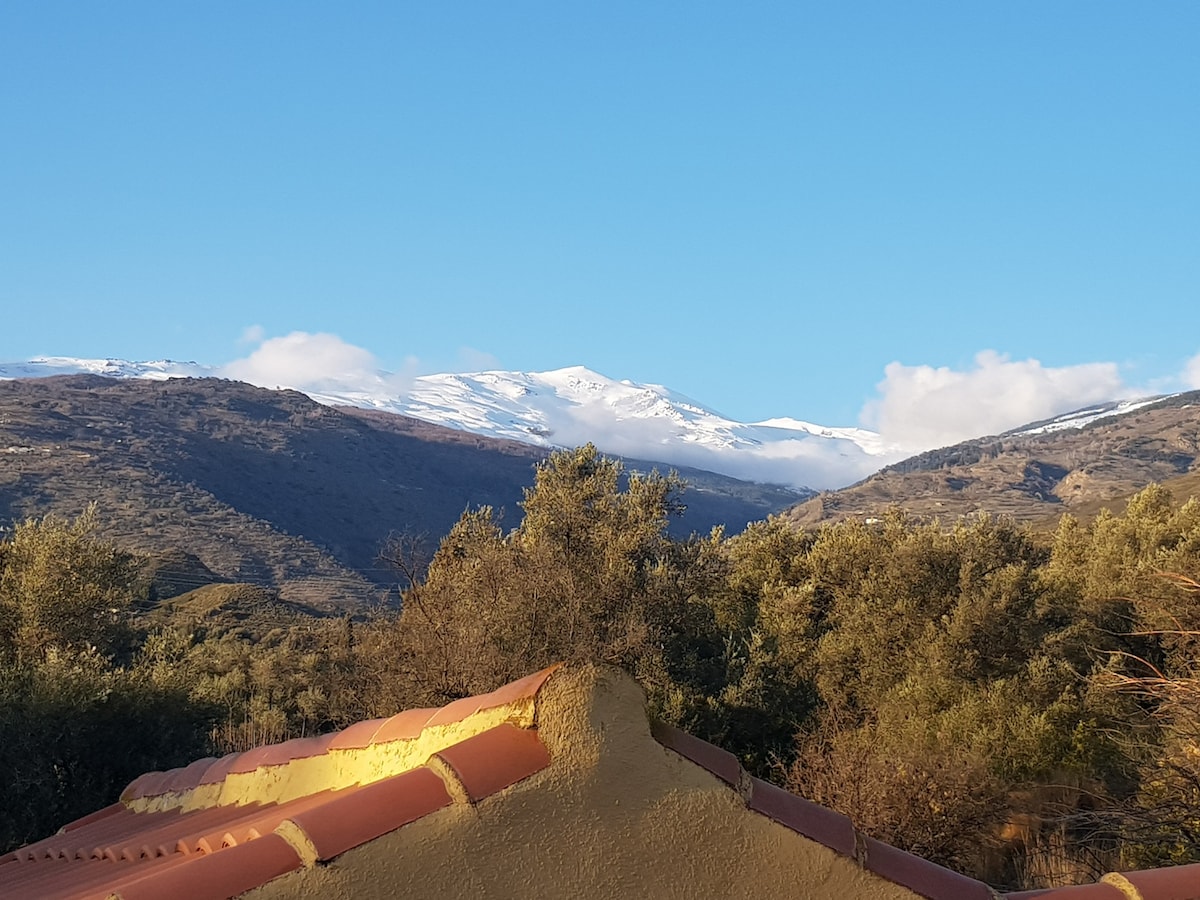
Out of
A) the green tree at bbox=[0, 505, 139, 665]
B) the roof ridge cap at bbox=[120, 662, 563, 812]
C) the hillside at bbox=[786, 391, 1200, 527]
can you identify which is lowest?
the green tree at bbox=[0, 505, 139, 665]

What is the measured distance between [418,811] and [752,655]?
18.9 metres

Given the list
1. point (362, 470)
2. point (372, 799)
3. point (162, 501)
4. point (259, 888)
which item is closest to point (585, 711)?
point (372, 799)

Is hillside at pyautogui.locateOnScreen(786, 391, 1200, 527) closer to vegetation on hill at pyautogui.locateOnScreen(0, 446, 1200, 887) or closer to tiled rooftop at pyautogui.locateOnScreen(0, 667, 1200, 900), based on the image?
vegetation on hill at pyautogui.locateOnScreen(0, 446, 1200, 887)

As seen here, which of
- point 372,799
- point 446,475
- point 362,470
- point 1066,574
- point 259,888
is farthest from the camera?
point 446,475

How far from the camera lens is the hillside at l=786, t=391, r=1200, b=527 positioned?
79.6 metres

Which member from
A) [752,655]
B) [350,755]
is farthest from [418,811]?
[752,655]

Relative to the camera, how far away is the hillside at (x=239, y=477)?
246 feet

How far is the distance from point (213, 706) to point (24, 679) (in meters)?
3.62

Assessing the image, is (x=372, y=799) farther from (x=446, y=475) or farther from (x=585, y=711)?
(x=446, y=475)

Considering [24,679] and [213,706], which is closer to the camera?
[24,679]

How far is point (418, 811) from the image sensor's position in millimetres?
3242

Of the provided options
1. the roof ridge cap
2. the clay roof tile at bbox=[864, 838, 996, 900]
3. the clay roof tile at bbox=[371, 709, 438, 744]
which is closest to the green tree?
the roof ridge cap

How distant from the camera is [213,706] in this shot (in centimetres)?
2077

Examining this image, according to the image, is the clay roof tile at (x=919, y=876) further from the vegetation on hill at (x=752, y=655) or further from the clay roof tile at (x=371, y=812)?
the vegetation on hill at (x=752, y=655)
